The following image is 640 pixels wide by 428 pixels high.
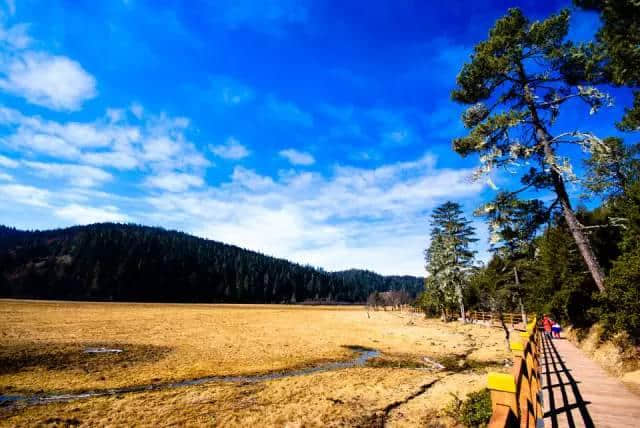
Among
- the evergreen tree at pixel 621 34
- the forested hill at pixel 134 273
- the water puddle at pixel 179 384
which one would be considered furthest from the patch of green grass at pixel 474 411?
the forested hill at pixel 134 273

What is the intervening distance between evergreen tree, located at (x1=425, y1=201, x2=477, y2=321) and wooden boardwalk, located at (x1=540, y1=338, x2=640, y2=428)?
2681cm

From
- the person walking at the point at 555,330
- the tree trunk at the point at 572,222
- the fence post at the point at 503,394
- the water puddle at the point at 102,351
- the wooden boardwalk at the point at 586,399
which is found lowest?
the water puddle at the point at 102,351

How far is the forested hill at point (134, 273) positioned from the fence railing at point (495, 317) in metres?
125

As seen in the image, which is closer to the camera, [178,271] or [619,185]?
[619,185]

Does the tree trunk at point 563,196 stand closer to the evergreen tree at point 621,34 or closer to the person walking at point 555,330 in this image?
the evergreen tree at point 621,34

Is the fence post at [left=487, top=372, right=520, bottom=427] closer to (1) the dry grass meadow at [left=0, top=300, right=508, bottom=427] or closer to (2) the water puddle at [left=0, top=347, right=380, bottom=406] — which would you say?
(1) the dry grass meadow at [left=0, top=300, right=508, bottom=427]

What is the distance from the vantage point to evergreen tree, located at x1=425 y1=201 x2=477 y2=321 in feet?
122

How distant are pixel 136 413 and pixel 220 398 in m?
2.80

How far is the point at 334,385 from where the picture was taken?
13.6 m

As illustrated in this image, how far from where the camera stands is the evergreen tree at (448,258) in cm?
3731

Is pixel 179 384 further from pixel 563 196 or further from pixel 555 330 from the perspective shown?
pixel 555 330

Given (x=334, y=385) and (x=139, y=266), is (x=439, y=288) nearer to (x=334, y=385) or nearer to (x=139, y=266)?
(x=334, y=385)

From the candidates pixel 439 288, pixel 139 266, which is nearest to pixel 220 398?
pixel 439 288

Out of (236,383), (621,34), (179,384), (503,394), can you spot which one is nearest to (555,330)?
(621,34)
